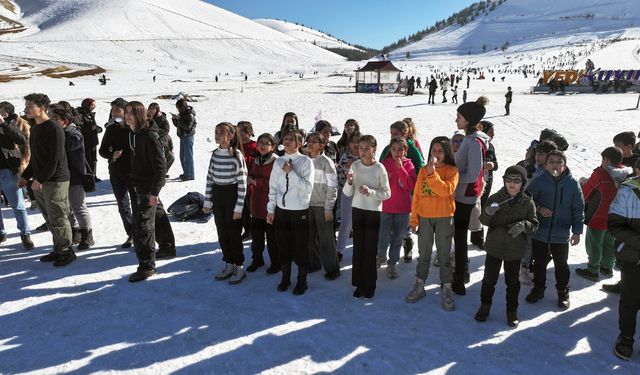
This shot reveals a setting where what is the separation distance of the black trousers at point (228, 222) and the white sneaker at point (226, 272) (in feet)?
0.34

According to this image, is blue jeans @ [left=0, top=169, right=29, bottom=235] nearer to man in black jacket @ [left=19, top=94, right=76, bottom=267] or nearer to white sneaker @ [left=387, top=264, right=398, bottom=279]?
man in black jacket @ [left=19, top=94, right=76, bottom=267]

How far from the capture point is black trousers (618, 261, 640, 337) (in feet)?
11.4

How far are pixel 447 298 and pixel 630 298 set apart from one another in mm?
1567

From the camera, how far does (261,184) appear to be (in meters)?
5.01

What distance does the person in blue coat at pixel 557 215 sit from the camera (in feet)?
13.5

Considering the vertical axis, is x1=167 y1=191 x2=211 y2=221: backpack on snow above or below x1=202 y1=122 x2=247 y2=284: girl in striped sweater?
below

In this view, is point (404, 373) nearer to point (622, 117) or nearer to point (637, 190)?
point (637, 190)

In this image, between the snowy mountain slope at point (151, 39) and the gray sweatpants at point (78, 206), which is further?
the snowy mountain slope at point (151, 39)

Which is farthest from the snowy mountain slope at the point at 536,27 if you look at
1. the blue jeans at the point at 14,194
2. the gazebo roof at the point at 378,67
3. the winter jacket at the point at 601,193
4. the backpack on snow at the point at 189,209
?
the blue jeans at the point at 14,194

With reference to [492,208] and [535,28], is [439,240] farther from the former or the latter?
[535,28]

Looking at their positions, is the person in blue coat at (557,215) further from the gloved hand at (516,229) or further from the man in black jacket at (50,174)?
the man in black jacket at (50,174)

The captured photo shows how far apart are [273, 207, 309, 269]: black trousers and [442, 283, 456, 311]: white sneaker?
1537 millimetres

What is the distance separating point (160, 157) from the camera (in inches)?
187

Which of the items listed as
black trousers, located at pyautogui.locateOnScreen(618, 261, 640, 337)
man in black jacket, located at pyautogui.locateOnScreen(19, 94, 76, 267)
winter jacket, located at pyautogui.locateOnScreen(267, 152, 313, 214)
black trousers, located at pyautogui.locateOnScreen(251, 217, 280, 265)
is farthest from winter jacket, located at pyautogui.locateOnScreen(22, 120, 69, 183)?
black trousers, located at pyautogui.locateOnScreen(618, 261, 640, 337)
